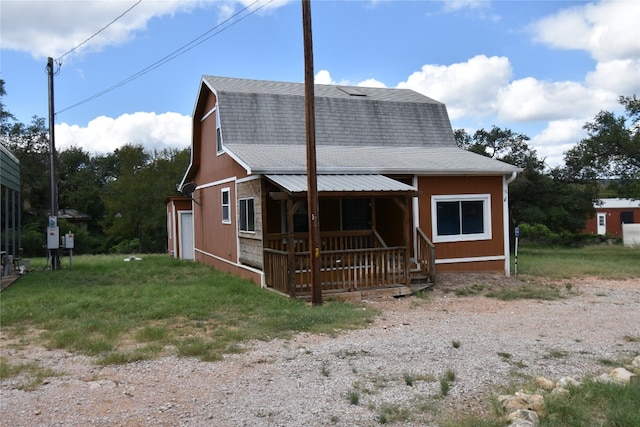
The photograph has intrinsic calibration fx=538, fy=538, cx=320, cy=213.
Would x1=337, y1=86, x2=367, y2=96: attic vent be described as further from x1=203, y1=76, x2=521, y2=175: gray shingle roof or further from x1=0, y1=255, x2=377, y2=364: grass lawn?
x1=0, y1=255, x2=377, y2=364: grass lawn

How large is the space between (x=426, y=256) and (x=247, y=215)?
442 centimetres

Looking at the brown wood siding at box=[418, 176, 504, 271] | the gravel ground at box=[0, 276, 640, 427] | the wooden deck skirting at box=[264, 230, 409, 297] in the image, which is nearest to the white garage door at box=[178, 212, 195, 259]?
the wooden deck skirting at box=[264, 230, 409, 297]

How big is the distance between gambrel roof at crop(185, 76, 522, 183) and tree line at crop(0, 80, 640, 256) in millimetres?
10763

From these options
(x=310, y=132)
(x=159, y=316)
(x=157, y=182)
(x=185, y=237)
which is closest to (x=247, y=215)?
(x=310, y=132)

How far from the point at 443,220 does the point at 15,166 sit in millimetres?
13068

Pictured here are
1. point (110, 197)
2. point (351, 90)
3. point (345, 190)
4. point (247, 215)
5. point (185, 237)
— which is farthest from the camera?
point (110, 197)

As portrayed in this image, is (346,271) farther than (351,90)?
No

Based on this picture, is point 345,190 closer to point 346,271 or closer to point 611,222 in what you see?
point 346,271

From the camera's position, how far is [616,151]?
922 inches

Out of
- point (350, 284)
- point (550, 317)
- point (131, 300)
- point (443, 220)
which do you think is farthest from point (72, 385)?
point (443, 220)

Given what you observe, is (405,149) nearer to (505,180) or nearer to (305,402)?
(505,180)

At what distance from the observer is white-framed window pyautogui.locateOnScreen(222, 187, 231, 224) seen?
14801mm

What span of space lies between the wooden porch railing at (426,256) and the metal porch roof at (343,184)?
5.01ft

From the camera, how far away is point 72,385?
216 inches
